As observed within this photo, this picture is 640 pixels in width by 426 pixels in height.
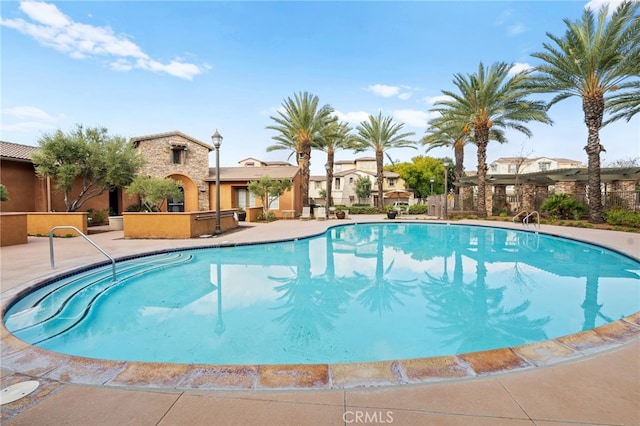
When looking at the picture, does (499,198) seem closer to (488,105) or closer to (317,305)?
(488,105)

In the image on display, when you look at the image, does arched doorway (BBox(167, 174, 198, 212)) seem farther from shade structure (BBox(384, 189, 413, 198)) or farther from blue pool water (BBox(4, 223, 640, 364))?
shade structure (BBox(384, 189, 413, 198))

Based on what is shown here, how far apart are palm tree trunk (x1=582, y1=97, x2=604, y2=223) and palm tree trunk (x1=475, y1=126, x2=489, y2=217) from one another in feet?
19.4

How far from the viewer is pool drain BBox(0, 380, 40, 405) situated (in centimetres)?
225

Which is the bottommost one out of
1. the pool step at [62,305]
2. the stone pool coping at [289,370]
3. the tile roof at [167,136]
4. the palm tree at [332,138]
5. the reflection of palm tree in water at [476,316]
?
the reflection of palm tree in water at [476,316]

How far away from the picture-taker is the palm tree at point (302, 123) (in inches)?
951

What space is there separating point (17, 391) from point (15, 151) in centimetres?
1808

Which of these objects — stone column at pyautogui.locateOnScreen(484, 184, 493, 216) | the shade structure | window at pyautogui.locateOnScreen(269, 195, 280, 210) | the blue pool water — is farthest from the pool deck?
the shade structure

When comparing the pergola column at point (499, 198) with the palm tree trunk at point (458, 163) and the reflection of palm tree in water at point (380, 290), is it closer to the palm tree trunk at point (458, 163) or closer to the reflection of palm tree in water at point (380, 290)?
the palm tree trunk at point (458, 163)

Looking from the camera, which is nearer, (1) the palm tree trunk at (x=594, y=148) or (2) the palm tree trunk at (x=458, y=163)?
(1) the palm tree trunk at (x=594, y=148)

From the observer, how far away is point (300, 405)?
2133mm

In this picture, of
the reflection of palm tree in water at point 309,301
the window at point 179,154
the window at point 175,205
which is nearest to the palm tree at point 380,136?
the window at point 179,154

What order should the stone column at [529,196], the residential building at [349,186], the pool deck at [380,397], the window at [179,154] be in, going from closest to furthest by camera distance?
the pool deck at [380,397]
the stone column at [529,196]
the window at [179,154]
the residential building at [349,186]

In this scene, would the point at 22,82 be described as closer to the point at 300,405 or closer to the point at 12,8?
the point at 12,8

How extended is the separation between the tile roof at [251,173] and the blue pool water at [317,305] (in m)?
13.5
